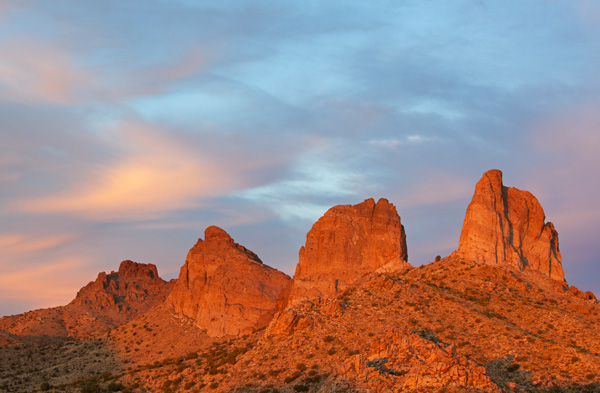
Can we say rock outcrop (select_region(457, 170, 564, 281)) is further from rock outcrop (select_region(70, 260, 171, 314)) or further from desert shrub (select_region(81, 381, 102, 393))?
rock outcrop (select_region(70, 260, 171, 314))

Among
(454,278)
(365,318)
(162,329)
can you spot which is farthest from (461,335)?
(162,329)

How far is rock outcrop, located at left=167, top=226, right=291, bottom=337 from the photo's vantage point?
139750 mm

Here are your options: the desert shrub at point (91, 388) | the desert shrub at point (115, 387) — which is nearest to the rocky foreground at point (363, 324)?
the desert shrub at point (115, 387)

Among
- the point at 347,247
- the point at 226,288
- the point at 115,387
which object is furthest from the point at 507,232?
A: the point at 226,288

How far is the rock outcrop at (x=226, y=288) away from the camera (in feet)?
458

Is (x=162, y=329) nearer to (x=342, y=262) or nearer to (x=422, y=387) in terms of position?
(x=342, y=262)

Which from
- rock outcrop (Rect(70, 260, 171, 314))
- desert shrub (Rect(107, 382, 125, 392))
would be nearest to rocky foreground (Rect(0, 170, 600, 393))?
desert shrub (Rect(107, 382, 125, 392))

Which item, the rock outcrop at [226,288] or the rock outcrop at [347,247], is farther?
the rock outcrop at [226,288]

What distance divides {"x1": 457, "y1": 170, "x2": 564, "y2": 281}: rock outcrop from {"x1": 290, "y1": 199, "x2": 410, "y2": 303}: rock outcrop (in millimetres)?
29771

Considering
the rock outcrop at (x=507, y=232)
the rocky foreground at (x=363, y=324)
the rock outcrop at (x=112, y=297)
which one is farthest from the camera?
the rock outcrop at (x=112, y=297)

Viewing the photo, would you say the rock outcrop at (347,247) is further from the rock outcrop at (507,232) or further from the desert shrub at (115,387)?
the desert shrub at (115,387)

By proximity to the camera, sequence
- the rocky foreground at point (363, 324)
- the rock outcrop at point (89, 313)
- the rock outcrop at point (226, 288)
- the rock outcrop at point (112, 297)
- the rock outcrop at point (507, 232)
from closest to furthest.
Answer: the rocky foreground at point (363, 324) → the rock outcrop at point (507, 232) → the rock outcrop at point (226, 288) → the rock outcrop at point (89, 313) → the rock outcrop at point (112, 297)

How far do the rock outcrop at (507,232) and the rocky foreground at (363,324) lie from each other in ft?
0.56

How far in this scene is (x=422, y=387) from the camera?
52.6m
